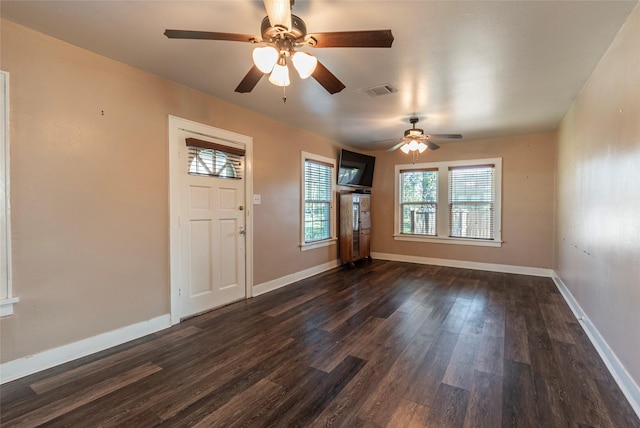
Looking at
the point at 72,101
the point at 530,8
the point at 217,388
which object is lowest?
the point at 217,388

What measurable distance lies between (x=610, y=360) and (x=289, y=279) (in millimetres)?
3584

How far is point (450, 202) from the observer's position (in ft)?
18.9

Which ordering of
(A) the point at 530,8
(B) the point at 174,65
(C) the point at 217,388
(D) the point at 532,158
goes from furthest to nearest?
(D) the point at 532,158
(B) the point at 174,65
(C) the point at 217,388
(A) the point at 530,8

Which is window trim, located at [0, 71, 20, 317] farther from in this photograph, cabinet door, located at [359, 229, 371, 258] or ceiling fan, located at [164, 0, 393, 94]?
cabinet door, located at [359, 229, 371, 258]

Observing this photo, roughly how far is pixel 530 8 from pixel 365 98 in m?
1.76

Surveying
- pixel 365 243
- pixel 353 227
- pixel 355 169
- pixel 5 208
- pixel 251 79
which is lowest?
pixel 365 243

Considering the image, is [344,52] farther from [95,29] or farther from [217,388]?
[217,388]

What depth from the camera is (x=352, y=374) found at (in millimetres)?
2127

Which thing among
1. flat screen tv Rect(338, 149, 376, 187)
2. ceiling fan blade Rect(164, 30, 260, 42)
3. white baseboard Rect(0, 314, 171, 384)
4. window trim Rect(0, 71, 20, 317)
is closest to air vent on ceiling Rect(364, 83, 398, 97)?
ceiling fan blade Rect(164, 30, 260, 42)

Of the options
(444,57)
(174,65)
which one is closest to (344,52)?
(444,57)

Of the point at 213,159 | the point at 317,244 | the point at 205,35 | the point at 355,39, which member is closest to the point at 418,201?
the point at 317,244

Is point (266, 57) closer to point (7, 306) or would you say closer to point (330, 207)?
point (7, 306)

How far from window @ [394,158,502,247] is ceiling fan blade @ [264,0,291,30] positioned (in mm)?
4969

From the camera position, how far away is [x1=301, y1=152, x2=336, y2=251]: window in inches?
195
